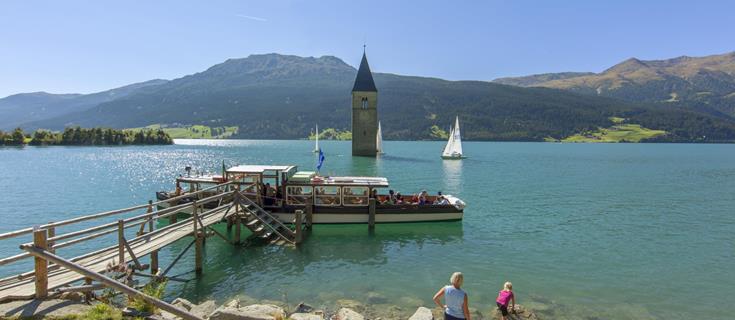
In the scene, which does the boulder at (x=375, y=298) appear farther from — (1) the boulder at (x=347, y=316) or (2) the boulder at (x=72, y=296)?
(2) the boulder at (x=72, y=296)

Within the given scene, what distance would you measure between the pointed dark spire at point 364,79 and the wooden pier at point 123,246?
278 feet

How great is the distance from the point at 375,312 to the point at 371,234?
13.7m

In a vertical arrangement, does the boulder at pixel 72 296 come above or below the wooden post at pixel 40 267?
below

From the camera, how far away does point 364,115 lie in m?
114

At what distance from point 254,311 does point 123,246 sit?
6.40m

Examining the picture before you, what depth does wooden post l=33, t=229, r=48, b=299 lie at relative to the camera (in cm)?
1157

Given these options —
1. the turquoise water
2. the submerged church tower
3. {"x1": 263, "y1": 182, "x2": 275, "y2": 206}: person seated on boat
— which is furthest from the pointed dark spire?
{"x1": 263, "y1": 182, "x2": 275, "y2": 206}: person seated on boat

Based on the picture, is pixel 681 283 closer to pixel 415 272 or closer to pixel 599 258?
pixel 599 258

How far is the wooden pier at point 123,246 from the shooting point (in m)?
11.6

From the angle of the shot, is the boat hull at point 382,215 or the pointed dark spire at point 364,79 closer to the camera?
the boat hull at point 382,215

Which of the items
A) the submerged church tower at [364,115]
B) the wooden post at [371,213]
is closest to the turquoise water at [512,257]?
the wooden post at [371,213]

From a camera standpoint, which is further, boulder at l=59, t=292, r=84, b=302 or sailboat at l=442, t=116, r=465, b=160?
sailboat at l=442, t=116, r=465, b=160

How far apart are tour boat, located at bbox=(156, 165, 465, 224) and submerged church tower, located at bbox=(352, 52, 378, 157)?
3182 inches

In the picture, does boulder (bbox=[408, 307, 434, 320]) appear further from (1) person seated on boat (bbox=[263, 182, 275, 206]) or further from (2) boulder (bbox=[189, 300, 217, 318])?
(1) person seated on boat (bbox=[263, 182, 275, 206])
